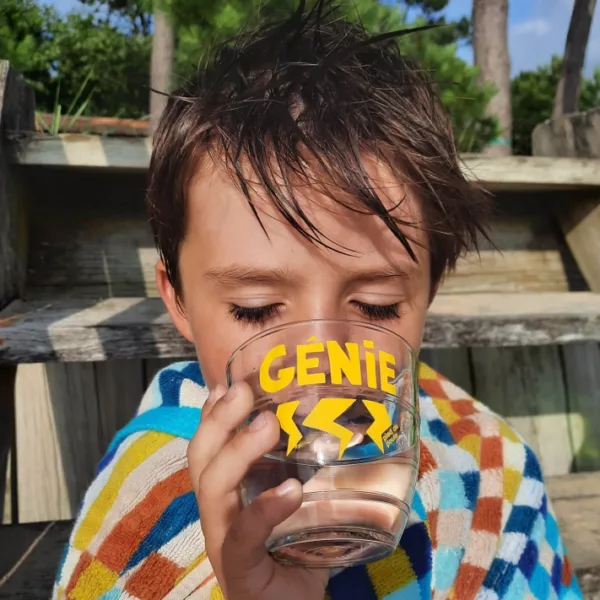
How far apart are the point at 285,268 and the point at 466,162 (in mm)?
945

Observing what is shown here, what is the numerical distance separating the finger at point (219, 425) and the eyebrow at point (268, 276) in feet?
0.59

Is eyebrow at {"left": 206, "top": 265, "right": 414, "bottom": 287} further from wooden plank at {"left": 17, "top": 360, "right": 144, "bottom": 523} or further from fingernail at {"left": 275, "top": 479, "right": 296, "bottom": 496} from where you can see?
wooden plank at {"left": 17, "top": 360, "right": 144, "bottom": 523}

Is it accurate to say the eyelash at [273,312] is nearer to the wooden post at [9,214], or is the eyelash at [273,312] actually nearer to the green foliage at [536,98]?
the wooden post at [9,214]

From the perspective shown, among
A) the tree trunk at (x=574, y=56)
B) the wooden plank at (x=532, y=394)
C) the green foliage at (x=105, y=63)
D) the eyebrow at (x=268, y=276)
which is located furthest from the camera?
the green foliage at (x=105, y=63)

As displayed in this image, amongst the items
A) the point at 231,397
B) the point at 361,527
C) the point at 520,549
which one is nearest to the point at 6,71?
the point at 231,397

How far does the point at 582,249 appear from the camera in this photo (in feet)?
6.06

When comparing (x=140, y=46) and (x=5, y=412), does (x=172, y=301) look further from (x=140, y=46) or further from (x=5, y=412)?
(x=140, y=46)

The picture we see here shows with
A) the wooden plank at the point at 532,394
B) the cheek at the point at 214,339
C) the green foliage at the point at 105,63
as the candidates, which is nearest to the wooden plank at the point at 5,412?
the cheek at the point at 214,339

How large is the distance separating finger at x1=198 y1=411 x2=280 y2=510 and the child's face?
220 mm

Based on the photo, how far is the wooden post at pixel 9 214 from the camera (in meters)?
1.25

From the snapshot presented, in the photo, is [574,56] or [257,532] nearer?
[257,532]

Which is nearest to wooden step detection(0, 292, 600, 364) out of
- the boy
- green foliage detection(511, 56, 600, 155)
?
the boy

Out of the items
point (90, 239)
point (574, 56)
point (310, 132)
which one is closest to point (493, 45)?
point (574, 56)

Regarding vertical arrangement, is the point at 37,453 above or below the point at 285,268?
below
